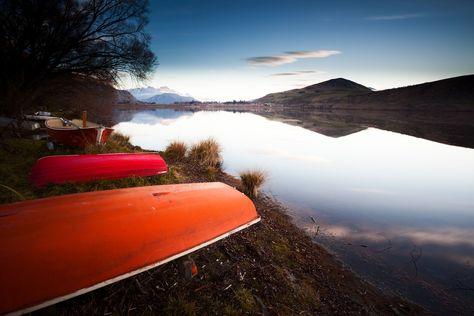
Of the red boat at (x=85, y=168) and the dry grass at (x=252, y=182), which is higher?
the red boat at (x=85, y=168)

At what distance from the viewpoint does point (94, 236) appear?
2561mm

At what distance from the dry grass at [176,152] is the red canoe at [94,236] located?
6.38 metres

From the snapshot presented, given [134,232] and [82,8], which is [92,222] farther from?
[82,8]

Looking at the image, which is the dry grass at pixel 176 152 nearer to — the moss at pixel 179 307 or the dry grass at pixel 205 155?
the dry grass at pixel 205 155

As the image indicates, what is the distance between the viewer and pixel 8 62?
405 inches

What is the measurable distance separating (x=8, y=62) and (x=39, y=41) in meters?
1.41

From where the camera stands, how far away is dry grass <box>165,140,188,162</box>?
10016mm

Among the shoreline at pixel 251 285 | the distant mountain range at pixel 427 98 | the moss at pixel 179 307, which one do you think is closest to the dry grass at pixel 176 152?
the shoreline at pixel 251 285

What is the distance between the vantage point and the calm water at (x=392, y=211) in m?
4.59

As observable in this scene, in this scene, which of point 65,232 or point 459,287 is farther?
point 459,287

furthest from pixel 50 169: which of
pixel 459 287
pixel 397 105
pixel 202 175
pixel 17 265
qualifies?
pixel 397 105

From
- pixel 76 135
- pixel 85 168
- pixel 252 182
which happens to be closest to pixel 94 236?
pixel 85 168

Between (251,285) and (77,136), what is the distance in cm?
668

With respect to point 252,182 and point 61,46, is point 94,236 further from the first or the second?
point 61,46
